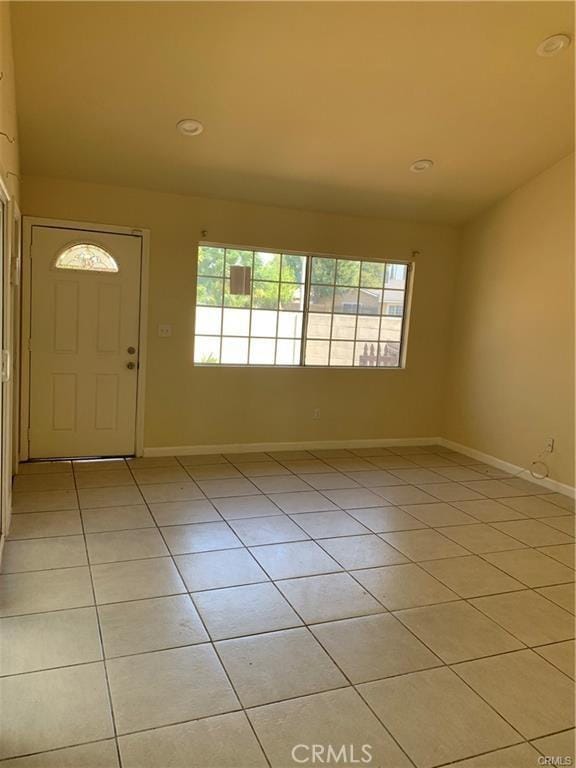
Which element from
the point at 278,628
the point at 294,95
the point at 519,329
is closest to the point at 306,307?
the point at 519,329

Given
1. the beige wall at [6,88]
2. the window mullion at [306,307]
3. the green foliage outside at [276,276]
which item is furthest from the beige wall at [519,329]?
the beige wall at [6,88]

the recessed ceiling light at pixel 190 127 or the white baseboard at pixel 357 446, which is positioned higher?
the recessed ceiling light at pixel 190 127

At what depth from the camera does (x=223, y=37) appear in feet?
9.63

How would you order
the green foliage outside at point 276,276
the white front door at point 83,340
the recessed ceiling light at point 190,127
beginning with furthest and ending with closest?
the green foliage outside at point 276,276
the white front door at point 83,340
the recessed ceiling light at point 190,127

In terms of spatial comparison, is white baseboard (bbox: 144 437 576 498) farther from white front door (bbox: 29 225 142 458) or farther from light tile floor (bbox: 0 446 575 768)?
light tile floor (bbox: 0 446 575 768)

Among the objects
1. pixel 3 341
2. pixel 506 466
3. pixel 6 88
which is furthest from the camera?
pixel 506 466

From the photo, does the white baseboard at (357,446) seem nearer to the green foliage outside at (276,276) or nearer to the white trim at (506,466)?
the white trim at (506,466)

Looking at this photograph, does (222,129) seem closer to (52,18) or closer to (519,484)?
(52,18)

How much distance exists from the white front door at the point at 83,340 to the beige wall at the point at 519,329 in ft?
11.3

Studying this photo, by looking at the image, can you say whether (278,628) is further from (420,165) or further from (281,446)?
(420,165)

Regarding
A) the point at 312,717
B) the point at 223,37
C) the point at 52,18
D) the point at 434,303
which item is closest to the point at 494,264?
the point at 434,303

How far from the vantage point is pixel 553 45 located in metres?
3.08

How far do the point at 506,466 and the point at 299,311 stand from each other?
8.37ft

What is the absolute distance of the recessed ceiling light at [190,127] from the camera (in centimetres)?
370
